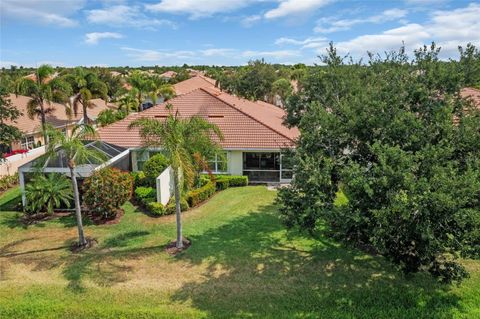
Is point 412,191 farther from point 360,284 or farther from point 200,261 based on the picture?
point 200,261

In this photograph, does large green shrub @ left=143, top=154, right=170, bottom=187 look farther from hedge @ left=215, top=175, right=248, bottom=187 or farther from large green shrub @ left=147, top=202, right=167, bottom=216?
hedge @ left=215, top=175, right=248, bottom=187

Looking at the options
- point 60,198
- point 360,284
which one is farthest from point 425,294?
point 60,198

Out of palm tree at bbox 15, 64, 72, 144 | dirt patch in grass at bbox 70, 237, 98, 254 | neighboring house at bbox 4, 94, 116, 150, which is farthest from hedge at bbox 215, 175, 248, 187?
palm tree at bbox 15, 64, 72, 144

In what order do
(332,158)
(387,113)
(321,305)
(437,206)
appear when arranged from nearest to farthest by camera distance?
1. (437,206)
2. (321,305)
3. (387,113)
4. (332,158)

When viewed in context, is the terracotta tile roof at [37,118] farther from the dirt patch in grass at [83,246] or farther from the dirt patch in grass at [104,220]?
the dirt patch in grass at [83,246]

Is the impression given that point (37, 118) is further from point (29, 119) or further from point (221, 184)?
point (221, 184)

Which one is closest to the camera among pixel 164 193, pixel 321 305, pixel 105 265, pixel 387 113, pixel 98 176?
pixel 321 305

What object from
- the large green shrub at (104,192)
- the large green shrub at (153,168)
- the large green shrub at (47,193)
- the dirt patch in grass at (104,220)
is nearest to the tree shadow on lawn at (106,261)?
the dirt patch in grass at (104,220)

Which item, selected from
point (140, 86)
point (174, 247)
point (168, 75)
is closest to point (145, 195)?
point (174, 247)
